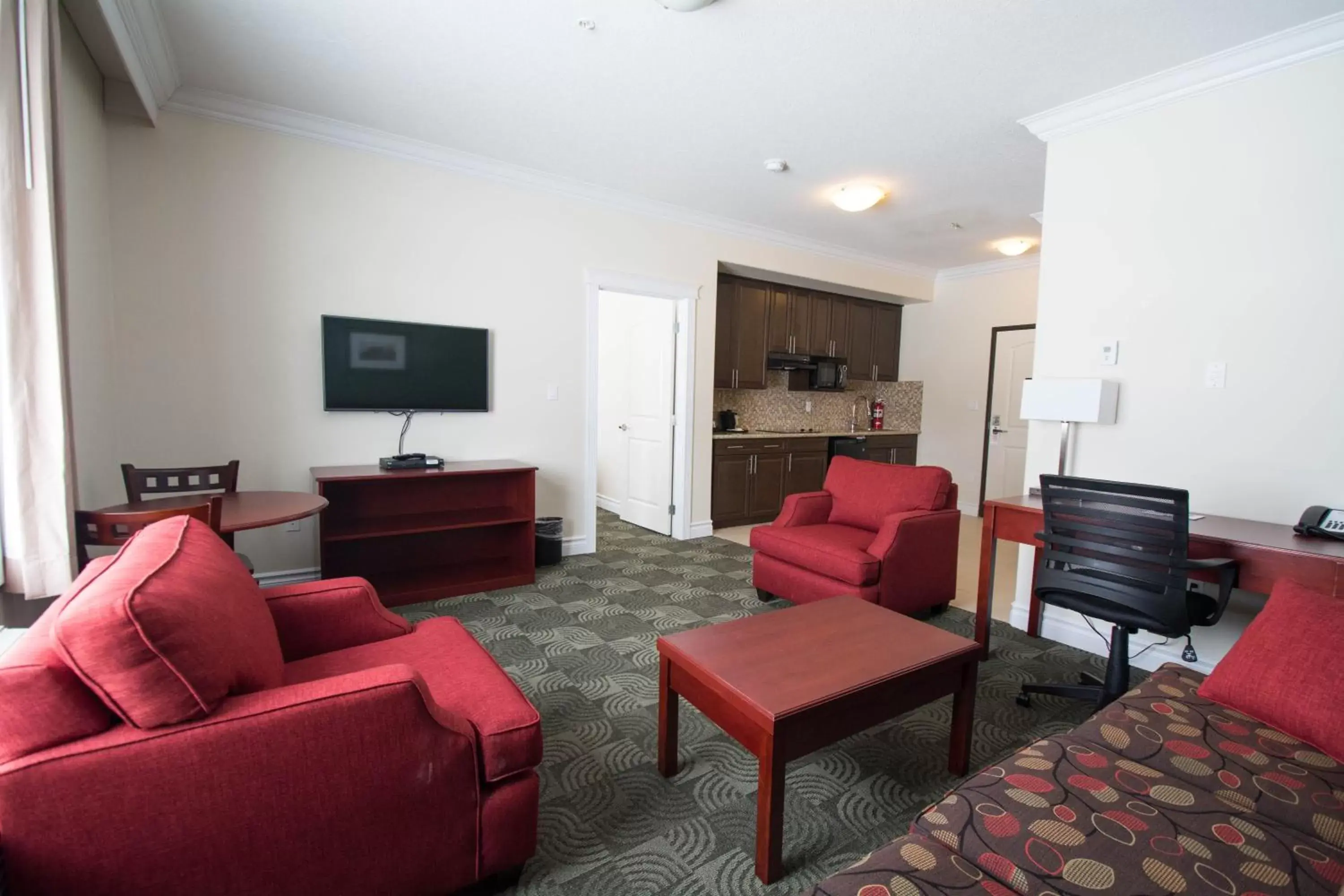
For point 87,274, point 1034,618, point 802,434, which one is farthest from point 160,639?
point 802,434

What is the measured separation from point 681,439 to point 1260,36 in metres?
3.83

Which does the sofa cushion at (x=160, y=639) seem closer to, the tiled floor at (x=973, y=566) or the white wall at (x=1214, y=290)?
the tiled floor at (x=973, y=566)

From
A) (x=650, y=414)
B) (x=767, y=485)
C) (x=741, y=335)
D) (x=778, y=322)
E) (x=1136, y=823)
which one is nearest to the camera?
(x=1136, y=823)

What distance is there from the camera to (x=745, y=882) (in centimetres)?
153

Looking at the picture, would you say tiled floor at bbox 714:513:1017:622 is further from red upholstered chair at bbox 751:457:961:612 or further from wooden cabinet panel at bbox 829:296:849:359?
wooden cabinet panel at bbox 829:296:849:359

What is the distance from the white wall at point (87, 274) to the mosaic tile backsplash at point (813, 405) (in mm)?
4420

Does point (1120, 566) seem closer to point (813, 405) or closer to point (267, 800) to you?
point (267, 800)

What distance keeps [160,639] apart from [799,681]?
142 centimetres

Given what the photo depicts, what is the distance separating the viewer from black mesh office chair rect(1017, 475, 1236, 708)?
2.05 meters

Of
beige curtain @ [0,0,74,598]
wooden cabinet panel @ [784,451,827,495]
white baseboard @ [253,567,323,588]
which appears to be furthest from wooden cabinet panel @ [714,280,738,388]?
beige curtain @ [0,0,74,598]

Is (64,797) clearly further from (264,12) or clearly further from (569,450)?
(569,450)

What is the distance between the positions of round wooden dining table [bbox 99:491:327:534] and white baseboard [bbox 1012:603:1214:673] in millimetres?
3553

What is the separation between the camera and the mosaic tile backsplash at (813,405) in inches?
247

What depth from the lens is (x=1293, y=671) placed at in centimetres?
147
